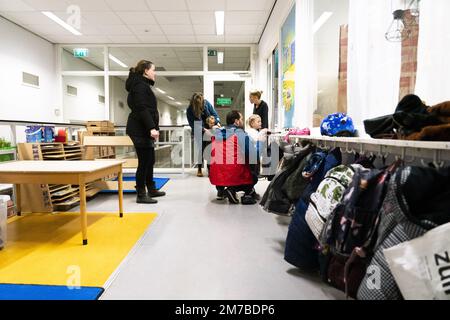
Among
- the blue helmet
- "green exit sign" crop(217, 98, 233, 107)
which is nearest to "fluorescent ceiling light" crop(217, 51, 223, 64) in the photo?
"green exit sign" crop(217, 98, 233, 107)

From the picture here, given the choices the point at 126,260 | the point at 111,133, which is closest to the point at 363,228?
the point at 126,260

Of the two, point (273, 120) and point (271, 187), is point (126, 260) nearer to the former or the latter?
point (271, 187)

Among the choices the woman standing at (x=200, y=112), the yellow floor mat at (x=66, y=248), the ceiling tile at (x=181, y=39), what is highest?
the ceiling tile at (x=181, y=39)

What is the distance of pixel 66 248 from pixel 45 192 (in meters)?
1.13

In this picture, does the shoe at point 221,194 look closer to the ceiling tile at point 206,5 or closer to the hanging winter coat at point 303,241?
the hanging winter coat at point 303,241

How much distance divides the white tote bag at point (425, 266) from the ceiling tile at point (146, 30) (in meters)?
5.88

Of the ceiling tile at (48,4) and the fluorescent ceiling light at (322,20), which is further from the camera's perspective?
the ceiling tile at (48,4)

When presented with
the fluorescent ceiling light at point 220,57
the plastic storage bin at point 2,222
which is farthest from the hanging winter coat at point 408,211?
the fluorescent ceiling light at point 220,57

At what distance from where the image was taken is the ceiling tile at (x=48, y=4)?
456 centimetres

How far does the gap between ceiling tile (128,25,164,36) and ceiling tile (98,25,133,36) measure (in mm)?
133

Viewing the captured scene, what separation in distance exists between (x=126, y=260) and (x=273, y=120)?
4.52 meters

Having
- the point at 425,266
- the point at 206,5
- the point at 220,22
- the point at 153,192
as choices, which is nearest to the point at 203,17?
the point at 220,22

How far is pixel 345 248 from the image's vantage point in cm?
116
